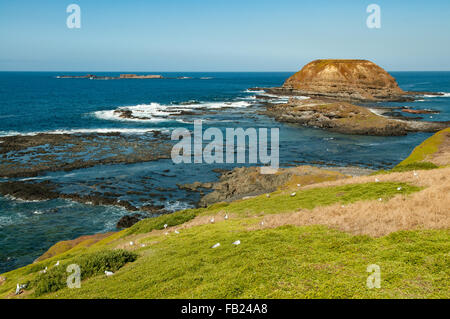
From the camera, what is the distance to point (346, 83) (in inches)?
6043

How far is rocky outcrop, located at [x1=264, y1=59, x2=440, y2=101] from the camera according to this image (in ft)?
479

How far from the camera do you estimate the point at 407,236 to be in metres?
12.2

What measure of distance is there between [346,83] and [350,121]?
Result: 79.9 m

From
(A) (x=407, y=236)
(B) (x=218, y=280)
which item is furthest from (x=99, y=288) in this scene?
(A) (x=407, y=236)

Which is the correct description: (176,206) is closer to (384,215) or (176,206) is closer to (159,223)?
(159,223)

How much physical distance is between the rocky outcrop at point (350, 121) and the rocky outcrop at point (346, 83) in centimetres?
5346

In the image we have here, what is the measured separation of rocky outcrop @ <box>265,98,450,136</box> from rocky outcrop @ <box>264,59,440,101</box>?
5346 cm

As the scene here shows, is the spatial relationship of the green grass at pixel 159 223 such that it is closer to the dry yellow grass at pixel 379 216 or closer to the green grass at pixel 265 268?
the dry yellow grass at pixel 379 216

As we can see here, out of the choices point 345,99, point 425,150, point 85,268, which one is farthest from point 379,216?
point 345,99

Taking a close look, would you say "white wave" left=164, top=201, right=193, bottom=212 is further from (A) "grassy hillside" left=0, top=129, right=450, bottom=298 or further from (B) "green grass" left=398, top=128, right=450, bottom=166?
(B) "green grass" left=398, top=128, right=450, bottom=166

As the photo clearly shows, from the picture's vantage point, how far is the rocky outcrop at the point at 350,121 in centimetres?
7588

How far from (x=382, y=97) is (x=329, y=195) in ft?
452

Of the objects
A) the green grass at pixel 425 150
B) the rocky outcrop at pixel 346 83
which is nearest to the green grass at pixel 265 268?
the green grass at pixel 425 150
